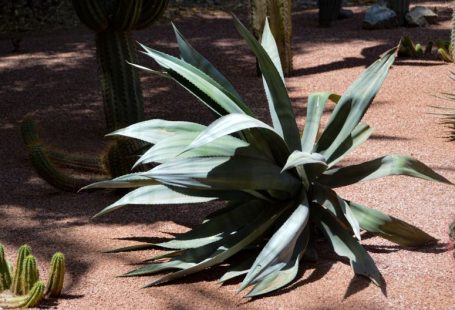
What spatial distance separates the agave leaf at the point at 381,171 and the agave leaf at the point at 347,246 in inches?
6.6

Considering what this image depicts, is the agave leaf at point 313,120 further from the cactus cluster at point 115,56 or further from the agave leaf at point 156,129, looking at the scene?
the cactus cluster at point 115,56

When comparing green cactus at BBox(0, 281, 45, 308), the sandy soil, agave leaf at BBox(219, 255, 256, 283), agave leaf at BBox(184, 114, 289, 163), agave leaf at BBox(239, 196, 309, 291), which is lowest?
the sandy soil

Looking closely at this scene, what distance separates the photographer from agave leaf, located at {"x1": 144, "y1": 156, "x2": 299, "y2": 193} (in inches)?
142

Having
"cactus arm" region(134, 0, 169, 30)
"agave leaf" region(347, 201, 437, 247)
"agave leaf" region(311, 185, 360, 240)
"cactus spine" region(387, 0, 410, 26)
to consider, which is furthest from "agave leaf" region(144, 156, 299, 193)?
"cactus spine" region(387, 0, 410, 26)

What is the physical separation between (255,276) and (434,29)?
7584 mm

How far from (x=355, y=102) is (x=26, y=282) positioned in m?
1.72

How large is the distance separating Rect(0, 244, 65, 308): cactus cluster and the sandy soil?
0.31 ft

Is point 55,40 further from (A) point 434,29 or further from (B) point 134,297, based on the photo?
(B) point 134,297

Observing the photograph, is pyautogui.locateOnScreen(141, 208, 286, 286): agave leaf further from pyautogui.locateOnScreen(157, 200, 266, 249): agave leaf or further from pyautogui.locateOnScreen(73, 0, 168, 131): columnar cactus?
pyautogui.locateOnScreen(73, 0, 168, 131): columnar cactus

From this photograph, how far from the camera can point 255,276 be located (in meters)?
3.52

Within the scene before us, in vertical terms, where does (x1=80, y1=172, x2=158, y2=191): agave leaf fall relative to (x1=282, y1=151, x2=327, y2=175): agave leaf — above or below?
below

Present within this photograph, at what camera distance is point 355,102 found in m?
4.05

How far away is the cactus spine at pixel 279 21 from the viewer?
844 cm

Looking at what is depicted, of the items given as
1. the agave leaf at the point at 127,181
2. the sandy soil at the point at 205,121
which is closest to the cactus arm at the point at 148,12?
the sandy soil at the point at 205,121
